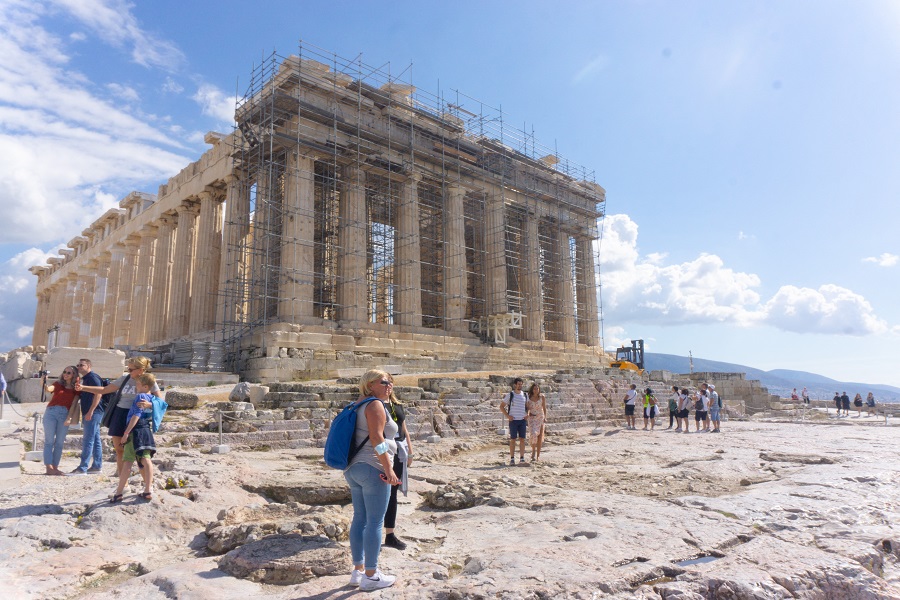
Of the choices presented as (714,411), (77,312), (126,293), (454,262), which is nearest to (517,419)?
(714,411)

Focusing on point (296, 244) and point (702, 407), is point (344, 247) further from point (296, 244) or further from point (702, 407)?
point (702, 407)

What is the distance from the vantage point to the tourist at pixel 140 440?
5.54 meters

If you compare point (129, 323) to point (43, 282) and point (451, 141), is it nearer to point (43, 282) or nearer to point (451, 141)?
point (451, 141)

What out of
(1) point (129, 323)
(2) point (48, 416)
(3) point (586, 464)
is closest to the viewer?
(2) point (48, 416)

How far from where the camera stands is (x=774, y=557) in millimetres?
4281

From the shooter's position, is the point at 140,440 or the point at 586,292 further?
the point at 586,292

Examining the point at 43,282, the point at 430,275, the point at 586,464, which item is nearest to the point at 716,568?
the point at 586,464

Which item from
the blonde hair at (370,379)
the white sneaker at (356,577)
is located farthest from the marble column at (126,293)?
the white sneaker at (356,577)

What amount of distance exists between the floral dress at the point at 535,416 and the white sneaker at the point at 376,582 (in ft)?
21.4

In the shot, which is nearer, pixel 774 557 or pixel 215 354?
pixel 774 557

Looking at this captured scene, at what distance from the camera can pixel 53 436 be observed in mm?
7211

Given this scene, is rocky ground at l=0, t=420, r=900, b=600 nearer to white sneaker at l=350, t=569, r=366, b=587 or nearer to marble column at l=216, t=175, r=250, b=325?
white sneaker at l=350, t=569, r=366, b=587

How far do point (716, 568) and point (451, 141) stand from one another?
2798 cm

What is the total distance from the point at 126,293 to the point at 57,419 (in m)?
29.4
